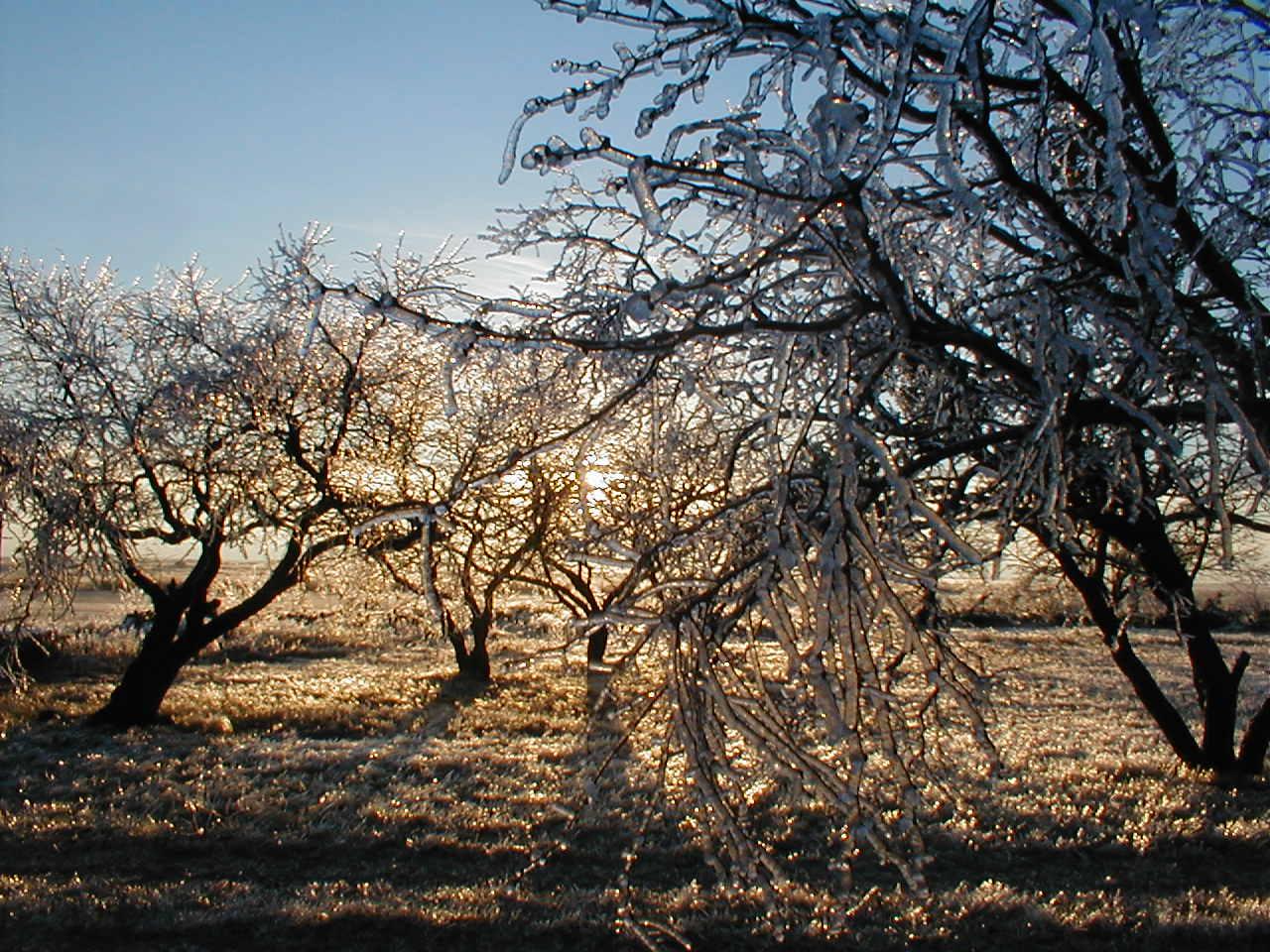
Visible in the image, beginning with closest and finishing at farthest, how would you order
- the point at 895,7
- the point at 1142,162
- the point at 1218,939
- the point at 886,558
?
the point at 886,558 < the point at 895,7 < the point at 1142,162 < the point at 1218,939

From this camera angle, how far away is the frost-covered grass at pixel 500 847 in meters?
5.77

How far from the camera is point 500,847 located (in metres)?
7.76

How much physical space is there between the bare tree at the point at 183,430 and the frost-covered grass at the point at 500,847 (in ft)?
7.87

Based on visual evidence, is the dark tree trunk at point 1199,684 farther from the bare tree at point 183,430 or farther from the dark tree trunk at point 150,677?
the dark tree trunk at point 150,677

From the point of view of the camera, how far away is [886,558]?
2.29 m

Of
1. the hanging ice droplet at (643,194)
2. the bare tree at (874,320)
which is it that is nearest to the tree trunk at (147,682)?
the bare tree at (874,320)

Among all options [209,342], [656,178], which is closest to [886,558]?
[656,178]

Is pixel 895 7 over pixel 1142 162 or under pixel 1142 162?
over

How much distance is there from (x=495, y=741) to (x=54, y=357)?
24.2 ft

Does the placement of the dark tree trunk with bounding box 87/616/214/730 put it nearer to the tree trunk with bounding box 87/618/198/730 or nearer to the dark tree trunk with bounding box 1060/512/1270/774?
the tree trunk with bounding box 87/618/198/730

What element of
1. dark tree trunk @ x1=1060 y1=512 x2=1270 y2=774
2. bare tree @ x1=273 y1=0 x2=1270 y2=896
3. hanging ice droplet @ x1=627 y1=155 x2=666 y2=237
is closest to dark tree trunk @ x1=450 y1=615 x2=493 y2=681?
dark tree trunk @ x1=1060 y1=512 x2=1270 y2=774

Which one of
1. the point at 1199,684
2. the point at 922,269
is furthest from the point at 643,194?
the point at 1199,684

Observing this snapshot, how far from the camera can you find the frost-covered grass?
18.9ft

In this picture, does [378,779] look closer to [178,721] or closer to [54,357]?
[178,721]
